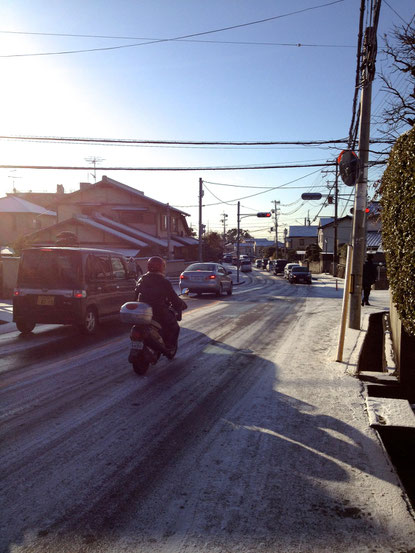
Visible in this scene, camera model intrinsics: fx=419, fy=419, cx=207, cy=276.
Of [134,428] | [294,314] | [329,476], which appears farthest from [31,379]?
[294,314]

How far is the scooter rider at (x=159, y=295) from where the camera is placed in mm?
A: 6703

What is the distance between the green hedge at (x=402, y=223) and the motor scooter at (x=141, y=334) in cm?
354

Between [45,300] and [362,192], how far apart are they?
7.65 meters

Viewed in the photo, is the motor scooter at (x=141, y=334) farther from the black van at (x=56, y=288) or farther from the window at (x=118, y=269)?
the window at (x=118, y=269)

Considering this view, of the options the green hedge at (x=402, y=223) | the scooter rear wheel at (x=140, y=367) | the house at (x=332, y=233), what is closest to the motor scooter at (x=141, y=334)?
the scooter rear wheel at (x=140, y=367)

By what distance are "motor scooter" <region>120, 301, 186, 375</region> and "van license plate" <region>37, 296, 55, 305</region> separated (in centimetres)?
328

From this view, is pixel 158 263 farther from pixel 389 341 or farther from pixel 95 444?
pixel 389 341

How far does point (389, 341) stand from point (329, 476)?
6.69 m

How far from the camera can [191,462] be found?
3682 mm

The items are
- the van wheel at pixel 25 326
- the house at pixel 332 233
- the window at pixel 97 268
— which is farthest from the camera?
the house at pixel 332 233

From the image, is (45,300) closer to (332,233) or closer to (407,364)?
(407,364)

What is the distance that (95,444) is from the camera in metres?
3.99

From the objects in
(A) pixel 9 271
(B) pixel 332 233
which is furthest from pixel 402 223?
(B) pixel 332 233

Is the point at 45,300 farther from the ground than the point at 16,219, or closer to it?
closer to it
